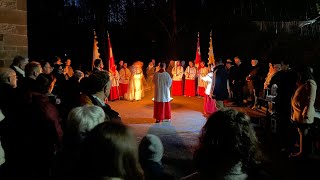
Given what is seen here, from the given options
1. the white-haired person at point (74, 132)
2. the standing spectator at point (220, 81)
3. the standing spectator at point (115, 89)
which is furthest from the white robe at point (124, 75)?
the white-haired person at point (74, 132)

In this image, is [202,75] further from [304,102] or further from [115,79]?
[304,102]

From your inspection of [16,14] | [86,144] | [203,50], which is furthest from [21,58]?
[203,50]

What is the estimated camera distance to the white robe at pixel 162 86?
1143 cm

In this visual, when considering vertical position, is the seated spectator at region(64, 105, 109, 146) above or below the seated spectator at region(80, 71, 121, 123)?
below

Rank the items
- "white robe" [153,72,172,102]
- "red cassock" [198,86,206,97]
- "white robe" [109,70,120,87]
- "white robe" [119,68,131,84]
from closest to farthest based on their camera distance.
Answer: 1. "white robe" [153,72,172,102]
2. "white robe" [109,70,120,87]
3. "white robe" [119,68,131,84]
4. "red cassock" [198,86,206,97]

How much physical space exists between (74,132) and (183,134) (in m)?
6.85

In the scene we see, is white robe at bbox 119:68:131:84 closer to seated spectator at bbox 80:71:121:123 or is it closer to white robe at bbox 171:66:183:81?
white robe at bbox 171:66:183:81

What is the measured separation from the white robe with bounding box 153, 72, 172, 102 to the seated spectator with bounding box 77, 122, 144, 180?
8988mm

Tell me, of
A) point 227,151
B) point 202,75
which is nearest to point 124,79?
point 202,75

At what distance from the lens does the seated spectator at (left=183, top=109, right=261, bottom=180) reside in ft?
8.48

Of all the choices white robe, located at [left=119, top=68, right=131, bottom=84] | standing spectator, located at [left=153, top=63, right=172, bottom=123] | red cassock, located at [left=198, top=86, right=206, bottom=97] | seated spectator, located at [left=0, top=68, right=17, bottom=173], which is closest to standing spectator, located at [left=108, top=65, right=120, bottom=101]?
white robe, located at [left=119, top=68, right=131, bottom=84]

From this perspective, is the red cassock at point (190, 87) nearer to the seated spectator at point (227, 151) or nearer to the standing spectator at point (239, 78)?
the standing spectator at point (239, 78)

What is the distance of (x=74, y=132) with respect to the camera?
3.41 metres

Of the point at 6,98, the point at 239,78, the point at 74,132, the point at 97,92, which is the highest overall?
the point at 239,78
